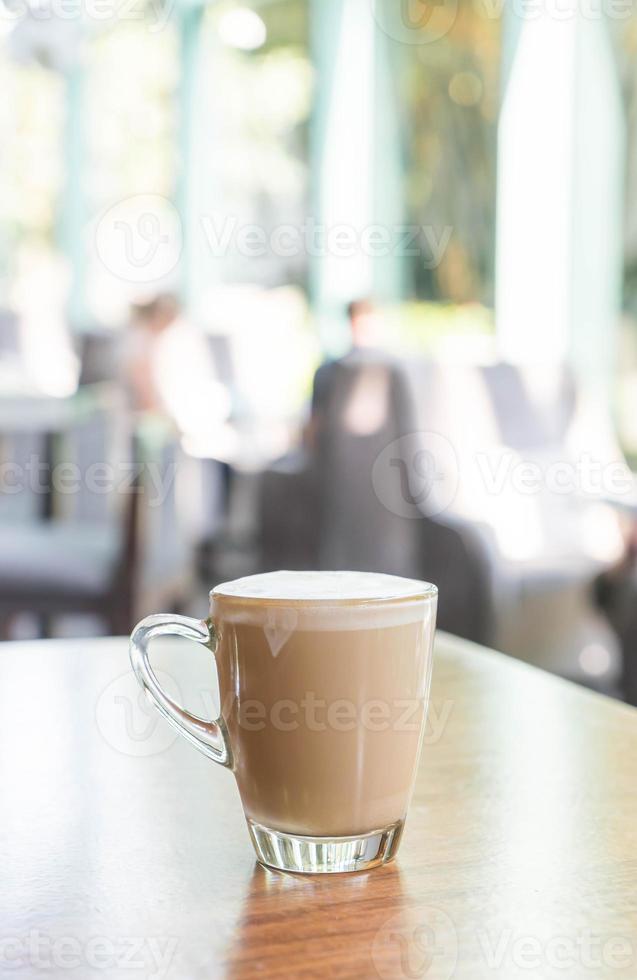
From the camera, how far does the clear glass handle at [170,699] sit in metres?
0.47

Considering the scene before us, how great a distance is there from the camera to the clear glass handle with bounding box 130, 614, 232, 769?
47 centimetres

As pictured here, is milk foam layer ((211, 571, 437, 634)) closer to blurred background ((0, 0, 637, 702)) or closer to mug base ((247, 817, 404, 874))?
mug base ((247, 817, 404, 874))

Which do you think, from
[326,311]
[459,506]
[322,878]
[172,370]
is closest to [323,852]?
[322,878]

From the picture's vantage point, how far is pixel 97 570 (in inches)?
86.0

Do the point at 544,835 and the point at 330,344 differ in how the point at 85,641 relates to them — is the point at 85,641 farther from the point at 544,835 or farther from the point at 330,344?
the point at 330,344

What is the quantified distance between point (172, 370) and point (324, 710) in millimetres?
4645

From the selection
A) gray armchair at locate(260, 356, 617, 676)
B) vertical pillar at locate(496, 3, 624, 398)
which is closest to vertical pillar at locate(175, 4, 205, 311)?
vertical pillar at locate(496, 3, 624, 398)

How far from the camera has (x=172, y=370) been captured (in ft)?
16.5

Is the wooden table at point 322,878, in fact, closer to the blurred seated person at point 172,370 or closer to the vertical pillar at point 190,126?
the blurred seated person at point 172,370

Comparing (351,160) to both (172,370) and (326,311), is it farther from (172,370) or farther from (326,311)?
(172,370)

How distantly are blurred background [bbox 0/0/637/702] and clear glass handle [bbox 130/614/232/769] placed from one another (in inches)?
67.1

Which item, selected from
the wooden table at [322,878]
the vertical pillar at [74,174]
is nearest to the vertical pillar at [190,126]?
the vertical pillar at [74,174]

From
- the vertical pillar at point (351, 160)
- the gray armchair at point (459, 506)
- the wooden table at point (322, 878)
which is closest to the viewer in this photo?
the wooden table at point (322, 878)

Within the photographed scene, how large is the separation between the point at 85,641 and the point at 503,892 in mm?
545
